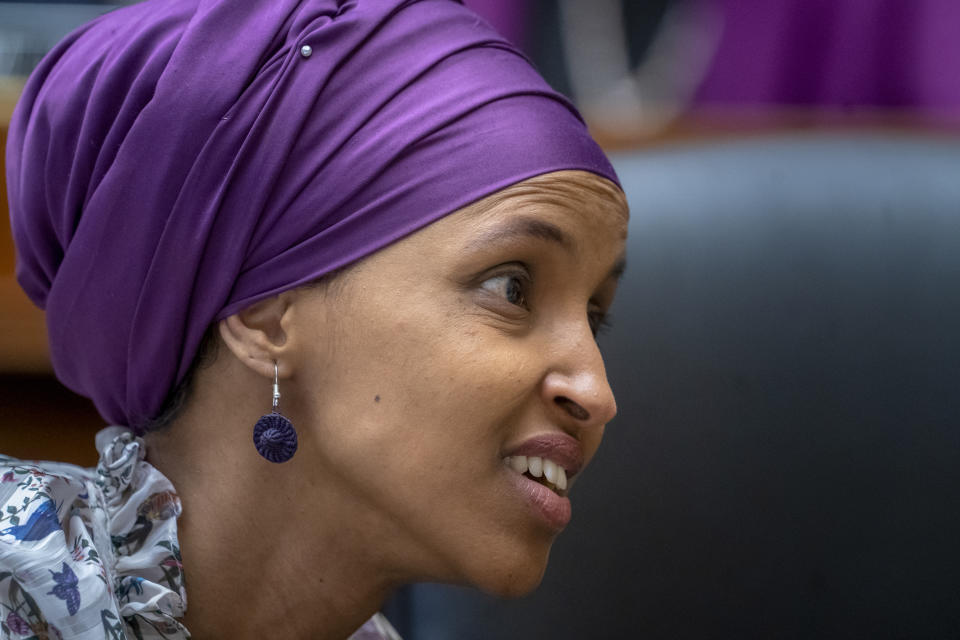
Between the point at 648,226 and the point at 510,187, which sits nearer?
the point at 510,187

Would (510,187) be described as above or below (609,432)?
above

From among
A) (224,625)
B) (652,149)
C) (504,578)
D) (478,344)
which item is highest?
(652,149)

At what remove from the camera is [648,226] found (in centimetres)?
156

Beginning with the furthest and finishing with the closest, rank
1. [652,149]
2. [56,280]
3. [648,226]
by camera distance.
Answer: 1. [652,149]
2. [648,226]
3. [56,280]

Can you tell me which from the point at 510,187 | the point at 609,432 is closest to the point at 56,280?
the point at 510,187

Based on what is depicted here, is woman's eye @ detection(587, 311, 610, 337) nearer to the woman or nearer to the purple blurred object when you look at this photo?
the woman

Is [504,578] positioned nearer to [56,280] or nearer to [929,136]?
[56,280]

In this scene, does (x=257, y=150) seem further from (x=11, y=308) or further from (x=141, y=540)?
(x=11, y=308)

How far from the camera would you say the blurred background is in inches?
56.7

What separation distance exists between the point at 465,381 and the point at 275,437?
185mm

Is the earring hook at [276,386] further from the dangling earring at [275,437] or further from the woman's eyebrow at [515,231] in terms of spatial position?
the woman's eyebrow at [515,231]

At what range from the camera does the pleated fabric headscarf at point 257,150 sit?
0.99 meters

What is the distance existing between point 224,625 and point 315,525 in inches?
5.7

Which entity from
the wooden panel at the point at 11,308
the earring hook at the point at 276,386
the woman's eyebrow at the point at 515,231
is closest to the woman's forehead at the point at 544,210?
the woman's eyebrow at the point at 515,231
